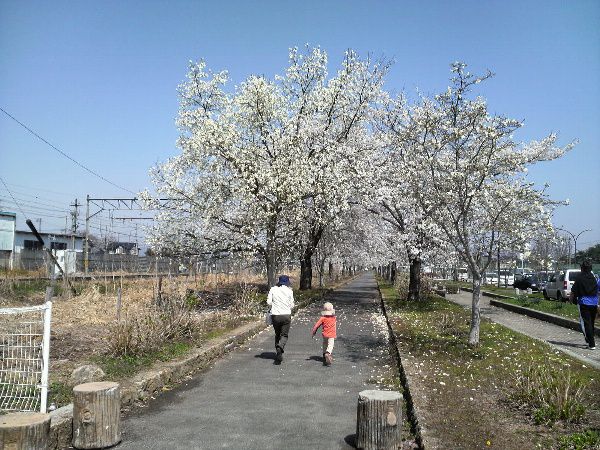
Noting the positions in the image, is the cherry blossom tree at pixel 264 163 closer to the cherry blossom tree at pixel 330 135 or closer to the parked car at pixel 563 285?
the cherry blossom tree at pixel 330 135

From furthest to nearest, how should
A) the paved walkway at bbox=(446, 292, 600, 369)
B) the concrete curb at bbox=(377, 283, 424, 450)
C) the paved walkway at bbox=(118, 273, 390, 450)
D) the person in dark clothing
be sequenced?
the person in dark clothing, the paved walkway at bbox=(446, 292, 600, 369), the paved walkway at bbox=(118, 273, 390, 450), the concrete curb at bbox=(377, 283, 424, 450)

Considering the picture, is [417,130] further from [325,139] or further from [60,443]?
[325,139]

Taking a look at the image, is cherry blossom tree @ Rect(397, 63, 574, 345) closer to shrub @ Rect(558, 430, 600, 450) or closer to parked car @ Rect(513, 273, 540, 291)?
shrub @ Rect(558, 430, 600, 450)

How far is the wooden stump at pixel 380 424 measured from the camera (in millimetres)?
5625

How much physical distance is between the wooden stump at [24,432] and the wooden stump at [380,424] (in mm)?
3169

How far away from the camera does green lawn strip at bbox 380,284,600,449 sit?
5.78 metres

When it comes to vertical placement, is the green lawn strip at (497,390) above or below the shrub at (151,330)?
below

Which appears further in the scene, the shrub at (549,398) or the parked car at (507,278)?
the parked car at (507,278)

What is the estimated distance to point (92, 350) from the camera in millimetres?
9914

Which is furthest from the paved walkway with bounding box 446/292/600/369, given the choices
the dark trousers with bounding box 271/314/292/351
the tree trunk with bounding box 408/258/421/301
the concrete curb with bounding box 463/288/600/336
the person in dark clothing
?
the dark trousers with bounding box 271/314/292/351

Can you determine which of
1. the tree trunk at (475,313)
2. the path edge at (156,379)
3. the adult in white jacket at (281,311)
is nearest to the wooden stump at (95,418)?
the path edge at (156,379)

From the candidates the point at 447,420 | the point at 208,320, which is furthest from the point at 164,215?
the point at 447,420

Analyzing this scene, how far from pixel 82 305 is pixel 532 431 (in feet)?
45.6

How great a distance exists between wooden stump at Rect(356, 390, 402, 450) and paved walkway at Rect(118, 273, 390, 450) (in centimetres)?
38
